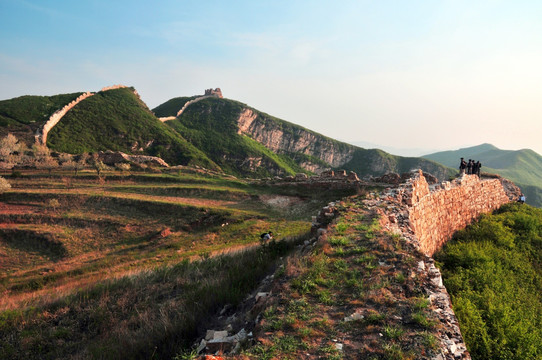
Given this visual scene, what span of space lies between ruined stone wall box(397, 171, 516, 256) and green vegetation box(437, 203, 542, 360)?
61 centimetres

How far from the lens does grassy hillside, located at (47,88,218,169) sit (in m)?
52.0

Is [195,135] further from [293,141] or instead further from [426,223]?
[426,223]

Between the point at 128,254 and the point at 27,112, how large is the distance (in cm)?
6213

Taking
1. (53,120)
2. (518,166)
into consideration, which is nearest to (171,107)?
(53,120)

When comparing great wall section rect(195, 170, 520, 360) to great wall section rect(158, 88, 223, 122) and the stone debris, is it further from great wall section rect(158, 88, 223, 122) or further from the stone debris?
great wall section rect(158, 88, 223, 122)

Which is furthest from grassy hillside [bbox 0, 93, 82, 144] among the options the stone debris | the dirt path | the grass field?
the stone debris

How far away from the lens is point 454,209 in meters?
12.7

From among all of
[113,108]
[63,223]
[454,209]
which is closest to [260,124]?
[113,108]

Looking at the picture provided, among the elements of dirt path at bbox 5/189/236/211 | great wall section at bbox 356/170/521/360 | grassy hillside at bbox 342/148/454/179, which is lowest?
dirt path at bbox 5/189/236/211

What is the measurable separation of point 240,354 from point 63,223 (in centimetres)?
2247

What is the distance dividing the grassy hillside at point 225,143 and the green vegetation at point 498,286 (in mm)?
61929

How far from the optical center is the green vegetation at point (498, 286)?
488 centimetres

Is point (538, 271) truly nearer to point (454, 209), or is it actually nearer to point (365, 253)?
point (454, 209)

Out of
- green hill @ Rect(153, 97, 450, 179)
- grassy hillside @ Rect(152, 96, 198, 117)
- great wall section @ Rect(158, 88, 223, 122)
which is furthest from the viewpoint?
grassy hillside @ Rect(152, 96, 198, 117)
